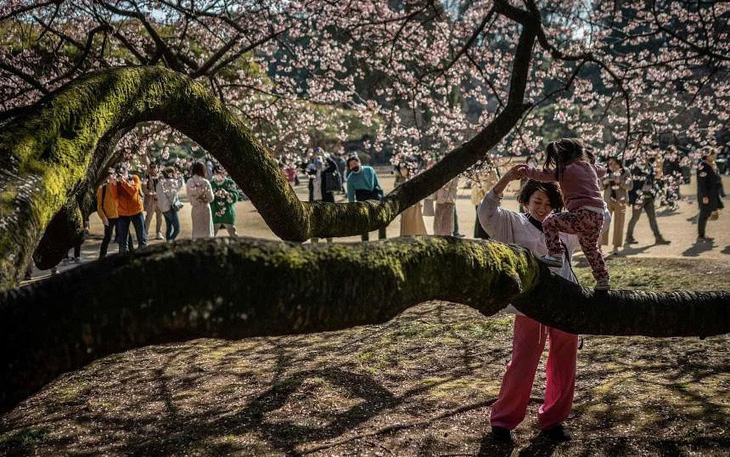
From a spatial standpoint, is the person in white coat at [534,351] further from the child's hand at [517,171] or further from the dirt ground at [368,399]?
the child's hand at [517,171]

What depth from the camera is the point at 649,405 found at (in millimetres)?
4648

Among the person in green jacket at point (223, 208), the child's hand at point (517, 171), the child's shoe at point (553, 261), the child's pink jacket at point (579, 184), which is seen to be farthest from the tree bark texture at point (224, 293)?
the person in green jacket at point (223, 208)

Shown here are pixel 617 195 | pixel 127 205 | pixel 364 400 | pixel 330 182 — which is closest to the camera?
pixel 364 400

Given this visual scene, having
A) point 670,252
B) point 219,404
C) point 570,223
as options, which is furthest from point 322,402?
point 670,252

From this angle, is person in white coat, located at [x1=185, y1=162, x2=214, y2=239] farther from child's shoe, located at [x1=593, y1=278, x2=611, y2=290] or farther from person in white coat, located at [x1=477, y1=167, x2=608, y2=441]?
child's shoe, located at [x1=593, y1=278, x2=611, y2=290]

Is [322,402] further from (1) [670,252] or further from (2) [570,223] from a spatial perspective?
(1) [670,252]

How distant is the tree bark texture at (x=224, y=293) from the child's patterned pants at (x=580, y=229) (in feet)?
4.14

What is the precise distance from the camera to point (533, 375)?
409 centimetres

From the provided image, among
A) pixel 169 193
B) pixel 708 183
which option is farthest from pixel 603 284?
pixel 169 193

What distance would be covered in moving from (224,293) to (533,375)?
285cm

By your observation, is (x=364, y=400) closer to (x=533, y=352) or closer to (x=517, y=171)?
(x=533, y=352)

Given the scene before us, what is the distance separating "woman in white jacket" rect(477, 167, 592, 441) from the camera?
13.2ft

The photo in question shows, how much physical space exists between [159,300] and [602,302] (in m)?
2.25

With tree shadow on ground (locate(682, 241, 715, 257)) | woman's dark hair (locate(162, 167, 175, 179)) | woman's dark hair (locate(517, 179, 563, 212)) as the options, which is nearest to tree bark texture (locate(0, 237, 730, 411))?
woman's dark hair (locate(517, 179, 563, 212))
